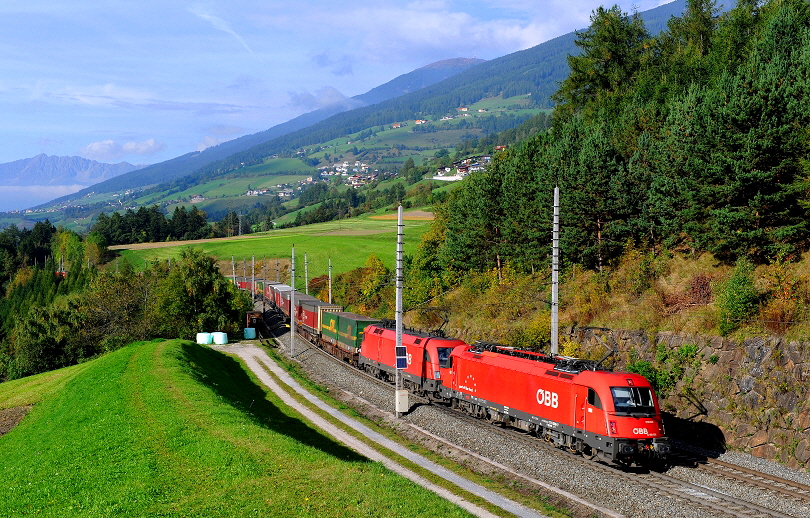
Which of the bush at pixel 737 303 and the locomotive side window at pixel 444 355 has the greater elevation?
the bush at pixel 737 303

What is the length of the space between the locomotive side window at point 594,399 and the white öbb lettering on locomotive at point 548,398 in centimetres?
195

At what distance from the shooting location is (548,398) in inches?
1073

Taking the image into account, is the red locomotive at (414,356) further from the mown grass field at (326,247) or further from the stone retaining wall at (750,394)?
the mown grass field at (326,247)

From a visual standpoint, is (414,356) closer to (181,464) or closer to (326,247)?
(181,464)

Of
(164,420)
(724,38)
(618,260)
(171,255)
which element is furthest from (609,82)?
(171,255)

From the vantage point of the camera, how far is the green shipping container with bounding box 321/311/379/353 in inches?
2047

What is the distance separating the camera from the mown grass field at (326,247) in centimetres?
12269

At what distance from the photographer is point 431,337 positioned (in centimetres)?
3909

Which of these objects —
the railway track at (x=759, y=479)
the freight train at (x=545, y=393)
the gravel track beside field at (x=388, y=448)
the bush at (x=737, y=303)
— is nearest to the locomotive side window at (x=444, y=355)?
the freight train at (x=545, y=393)

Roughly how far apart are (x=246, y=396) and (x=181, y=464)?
2055 cm

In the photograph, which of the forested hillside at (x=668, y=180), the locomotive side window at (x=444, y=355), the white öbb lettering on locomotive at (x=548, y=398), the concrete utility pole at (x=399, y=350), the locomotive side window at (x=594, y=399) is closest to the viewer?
the locomotive side window at (x=594, y=399)

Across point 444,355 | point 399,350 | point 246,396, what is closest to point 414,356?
point 444,355

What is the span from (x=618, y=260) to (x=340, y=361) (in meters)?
24.4

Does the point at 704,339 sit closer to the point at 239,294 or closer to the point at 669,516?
the point at 669,516
